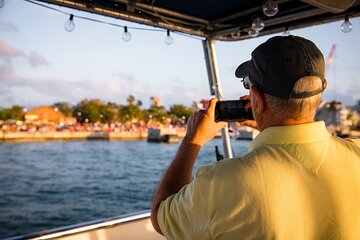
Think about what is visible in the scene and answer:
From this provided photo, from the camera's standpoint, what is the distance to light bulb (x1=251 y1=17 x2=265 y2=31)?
2.85m

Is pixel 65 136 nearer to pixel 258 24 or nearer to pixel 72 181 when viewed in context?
pixel 72 181

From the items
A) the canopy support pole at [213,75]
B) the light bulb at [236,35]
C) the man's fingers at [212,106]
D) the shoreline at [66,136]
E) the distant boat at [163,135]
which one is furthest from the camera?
the distant boat at [163,135]

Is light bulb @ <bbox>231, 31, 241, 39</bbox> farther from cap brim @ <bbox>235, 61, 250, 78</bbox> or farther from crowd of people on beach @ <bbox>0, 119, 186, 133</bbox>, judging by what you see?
crowd of people on beach @ <bbox>0, 119, 186, 133</bbox>

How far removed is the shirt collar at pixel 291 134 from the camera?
726 mm

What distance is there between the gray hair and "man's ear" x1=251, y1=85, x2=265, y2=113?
1 cm

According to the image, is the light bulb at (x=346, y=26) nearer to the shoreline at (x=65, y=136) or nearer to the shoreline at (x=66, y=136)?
the shoreline at (x=66, y=136)

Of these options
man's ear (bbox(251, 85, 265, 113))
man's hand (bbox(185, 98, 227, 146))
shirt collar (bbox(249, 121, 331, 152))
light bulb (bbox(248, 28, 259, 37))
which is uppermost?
light bulb (bbox(248, 28, 259, 37))

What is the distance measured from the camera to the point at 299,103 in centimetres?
72

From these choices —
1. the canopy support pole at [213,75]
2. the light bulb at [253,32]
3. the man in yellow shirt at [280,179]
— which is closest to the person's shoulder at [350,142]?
the man in yellow shirt at [280,179]

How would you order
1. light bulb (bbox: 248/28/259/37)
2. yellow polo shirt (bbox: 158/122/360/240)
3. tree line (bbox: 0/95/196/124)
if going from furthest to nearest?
tree line (bbox: 0/95/196/124)
light bulb (bbox: 248/28/259/37)
yellow polo shirt (bbox: 158/122/360/240)

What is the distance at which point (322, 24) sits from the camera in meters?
2.83

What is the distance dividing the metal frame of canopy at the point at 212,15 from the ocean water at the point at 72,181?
46.3 inches

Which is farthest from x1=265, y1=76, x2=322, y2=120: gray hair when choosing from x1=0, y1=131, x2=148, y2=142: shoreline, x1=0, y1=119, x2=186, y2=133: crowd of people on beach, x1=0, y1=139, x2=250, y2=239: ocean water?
x1=0, y1=131, x2=148, y2=142: shoreline

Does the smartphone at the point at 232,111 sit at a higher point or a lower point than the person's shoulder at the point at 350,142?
higher
